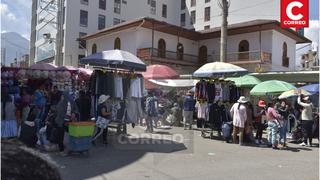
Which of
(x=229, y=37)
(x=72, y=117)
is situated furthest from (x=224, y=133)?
(x=229, y=37)

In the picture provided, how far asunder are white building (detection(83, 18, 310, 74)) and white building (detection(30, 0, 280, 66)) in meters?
9.09

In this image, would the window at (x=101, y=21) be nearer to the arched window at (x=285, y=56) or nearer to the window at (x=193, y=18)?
the window at (x=193, y=18)

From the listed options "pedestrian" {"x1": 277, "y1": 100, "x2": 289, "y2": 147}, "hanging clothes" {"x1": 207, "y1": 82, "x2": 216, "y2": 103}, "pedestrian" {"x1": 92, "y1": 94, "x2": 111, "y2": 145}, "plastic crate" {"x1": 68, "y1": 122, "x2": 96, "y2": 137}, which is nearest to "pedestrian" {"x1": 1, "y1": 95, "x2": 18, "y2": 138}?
"plastic crate" {"x1": 68, "y1": 122, "x2": 96, "y2": 137}

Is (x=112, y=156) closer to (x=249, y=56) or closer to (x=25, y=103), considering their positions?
(x=25, y=103)

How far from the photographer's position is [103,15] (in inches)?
2056

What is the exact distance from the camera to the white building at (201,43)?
1325 inches

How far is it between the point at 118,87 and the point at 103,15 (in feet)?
135

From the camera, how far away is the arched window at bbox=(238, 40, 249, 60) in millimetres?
34594

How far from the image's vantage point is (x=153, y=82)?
20.6m

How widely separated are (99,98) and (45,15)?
4932 cm

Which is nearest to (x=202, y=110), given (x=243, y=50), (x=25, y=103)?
(x=25, y=103)

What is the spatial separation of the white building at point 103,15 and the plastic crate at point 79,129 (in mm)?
34255

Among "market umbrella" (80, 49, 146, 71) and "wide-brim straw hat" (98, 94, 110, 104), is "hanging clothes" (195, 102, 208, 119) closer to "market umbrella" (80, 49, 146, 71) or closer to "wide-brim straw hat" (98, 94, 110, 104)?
"market umbrella" (80, 49, 146, 71)

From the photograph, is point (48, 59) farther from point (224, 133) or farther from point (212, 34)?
point (224, 133)
